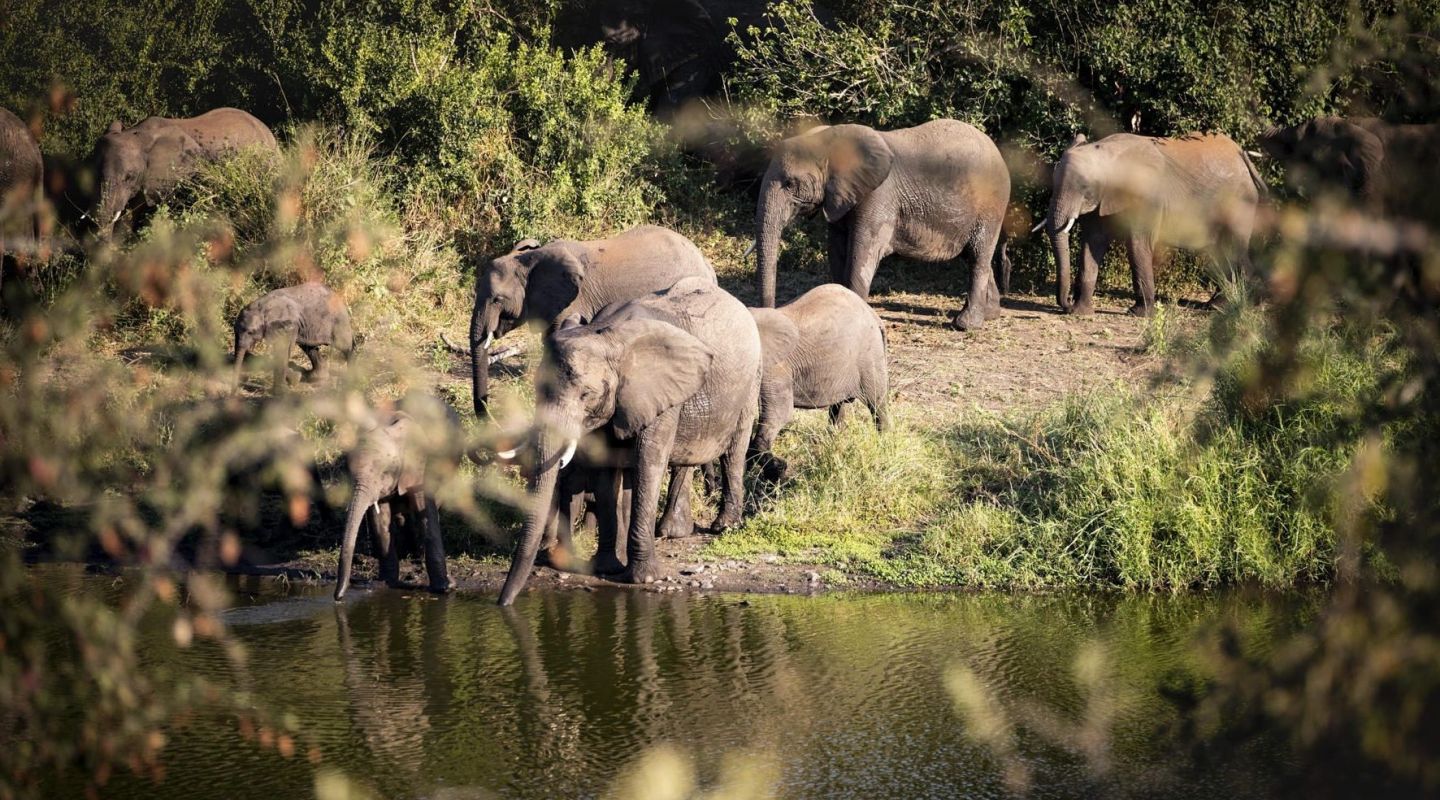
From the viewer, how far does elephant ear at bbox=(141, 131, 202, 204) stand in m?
14.8

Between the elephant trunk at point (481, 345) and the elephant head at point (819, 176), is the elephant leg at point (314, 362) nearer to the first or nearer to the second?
the elephant trunk at point (481, 345)

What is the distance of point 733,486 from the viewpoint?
31.8 ft

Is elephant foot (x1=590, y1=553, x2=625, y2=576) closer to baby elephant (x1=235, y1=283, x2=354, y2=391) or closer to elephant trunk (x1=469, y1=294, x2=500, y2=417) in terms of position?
elephant trunk (x1=469, y1=294, x2=500, y2=417)

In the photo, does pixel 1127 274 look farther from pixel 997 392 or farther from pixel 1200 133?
pixel 997 392

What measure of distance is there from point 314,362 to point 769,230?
12.8 feet

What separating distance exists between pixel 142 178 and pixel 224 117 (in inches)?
42.6

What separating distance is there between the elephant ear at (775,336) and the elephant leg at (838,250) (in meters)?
4.16

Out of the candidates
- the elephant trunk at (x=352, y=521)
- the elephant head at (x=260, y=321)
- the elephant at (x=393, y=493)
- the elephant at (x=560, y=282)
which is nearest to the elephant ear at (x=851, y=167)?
the elephant at (x=560, y=282)

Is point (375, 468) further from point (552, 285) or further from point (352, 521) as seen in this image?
point (552, 285)

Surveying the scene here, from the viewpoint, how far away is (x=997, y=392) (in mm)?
11984

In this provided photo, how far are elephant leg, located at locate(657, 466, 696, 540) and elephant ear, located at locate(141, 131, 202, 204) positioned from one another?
7390mm

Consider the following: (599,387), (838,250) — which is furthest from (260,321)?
(838,250)

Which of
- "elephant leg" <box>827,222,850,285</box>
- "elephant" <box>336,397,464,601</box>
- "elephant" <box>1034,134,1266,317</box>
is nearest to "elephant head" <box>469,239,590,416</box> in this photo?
"elephant" <box>336,397,464,601</box>

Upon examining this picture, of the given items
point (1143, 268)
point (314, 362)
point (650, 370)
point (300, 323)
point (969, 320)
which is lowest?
point (650, 370)
